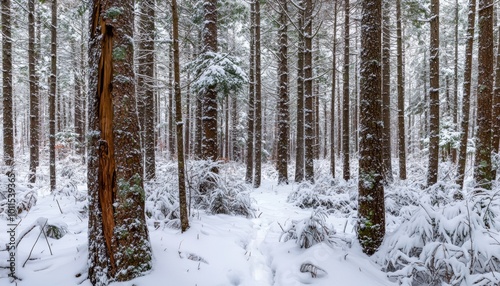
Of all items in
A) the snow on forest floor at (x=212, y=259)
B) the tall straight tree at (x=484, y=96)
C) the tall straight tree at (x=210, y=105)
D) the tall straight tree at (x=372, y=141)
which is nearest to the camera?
the snow on forest floor at (x=212, y=259)

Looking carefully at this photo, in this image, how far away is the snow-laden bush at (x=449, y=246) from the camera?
10.3 feet

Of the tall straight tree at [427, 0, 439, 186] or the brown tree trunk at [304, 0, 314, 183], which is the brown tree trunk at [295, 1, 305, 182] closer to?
the brown tree trunk at [304, 0, 314, 183]

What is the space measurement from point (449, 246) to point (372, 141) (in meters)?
1.68

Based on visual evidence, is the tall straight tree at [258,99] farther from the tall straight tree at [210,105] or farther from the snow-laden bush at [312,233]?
the snow-laden bush at [312,233]

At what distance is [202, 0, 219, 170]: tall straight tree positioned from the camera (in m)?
7.25

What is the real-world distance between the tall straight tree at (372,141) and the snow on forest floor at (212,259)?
402 mm

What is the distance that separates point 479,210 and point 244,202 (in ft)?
15.5

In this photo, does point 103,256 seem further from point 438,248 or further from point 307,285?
point 438,248

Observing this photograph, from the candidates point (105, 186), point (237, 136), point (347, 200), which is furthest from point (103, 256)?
point (237, 136)

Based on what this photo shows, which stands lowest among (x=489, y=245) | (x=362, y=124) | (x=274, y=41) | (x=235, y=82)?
(x=489, y=245)

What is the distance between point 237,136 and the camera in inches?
969

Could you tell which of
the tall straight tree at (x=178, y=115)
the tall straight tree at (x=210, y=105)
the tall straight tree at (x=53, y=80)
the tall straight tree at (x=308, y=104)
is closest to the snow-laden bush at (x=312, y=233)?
the tall straight tree at (x=178, y=115)

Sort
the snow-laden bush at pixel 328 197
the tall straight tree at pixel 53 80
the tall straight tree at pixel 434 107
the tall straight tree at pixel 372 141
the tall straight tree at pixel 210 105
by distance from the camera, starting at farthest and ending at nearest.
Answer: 1. the tall straight tree at pixel 53 80
2. the tall straight tree at pixel 434 107
3. the snow-laden bush at pixel 328 197
4. the tall straight tree at pixel 210 105
5. the tall straight tree at pixel 372 141

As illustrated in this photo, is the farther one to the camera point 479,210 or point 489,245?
point 479,210
